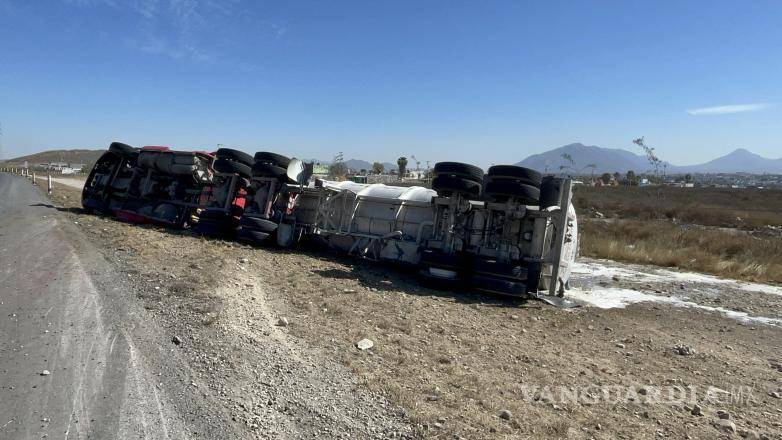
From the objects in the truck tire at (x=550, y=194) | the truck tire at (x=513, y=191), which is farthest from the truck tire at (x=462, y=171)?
the truck tire at (x=550, y=194)

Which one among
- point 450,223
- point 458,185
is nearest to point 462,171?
point 458,185

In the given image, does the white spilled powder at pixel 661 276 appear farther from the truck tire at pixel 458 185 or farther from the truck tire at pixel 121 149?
the truck tire at pixel 121 149

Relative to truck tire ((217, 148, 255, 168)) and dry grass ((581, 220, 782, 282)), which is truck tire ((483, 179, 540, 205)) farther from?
dry grass ((581, 220, 782, 282))

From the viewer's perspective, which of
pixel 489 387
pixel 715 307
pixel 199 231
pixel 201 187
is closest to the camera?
pixel 489 387

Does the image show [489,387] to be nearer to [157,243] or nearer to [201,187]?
[157,243]

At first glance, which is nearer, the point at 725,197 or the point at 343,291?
the point at 343,291

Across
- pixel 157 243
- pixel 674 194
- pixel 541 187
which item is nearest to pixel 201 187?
pixel 157 243

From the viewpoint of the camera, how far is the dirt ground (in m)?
3.87

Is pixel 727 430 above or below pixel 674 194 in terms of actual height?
below

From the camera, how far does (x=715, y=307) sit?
30.4 ft

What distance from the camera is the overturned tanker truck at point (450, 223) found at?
8.45 meters

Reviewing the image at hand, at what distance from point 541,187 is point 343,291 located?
12.5 feet

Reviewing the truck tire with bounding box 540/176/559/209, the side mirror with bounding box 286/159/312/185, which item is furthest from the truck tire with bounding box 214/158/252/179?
the truck tire with bounding box 540/176/559/209

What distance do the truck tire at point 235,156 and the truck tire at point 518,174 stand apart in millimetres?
6355
